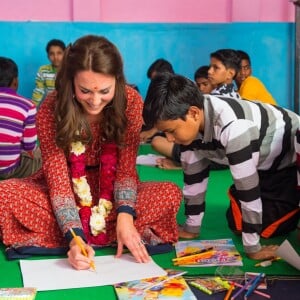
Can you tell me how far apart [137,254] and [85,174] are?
41cm

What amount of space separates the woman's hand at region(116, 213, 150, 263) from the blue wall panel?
144 inches

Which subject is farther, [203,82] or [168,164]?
[203,82]

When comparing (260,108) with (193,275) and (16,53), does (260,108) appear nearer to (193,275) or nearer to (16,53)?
(193,275)

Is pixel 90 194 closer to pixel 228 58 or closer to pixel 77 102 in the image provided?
pixel 77 102

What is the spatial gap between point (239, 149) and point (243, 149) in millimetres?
13

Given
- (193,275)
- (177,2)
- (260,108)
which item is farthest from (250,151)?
(177,2)

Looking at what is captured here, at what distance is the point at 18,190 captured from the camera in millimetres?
2113

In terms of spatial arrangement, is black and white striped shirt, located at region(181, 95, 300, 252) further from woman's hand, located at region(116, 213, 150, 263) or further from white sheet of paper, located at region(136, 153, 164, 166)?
white sheet of paper, located at region(136, 153, 164, 166)

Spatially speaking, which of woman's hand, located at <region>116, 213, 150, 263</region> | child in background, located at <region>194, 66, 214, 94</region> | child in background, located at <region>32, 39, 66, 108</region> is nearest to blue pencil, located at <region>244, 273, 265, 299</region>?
woman's hand, located at <region>116, 213, 150, 263</region>

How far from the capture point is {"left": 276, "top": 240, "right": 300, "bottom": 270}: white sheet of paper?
6.13 ft

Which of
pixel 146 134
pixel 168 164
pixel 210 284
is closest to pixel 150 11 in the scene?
pixel 146 134

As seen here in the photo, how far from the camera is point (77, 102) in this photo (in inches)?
81.6

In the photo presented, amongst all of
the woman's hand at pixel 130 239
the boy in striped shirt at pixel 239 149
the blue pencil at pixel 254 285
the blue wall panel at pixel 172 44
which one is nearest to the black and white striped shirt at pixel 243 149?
the boy in striped shirt at pixel 239 149

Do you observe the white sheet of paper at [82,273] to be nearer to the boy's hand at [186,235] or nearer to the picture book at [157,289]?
the picture book at [157,289]
